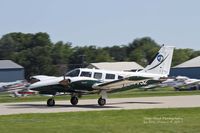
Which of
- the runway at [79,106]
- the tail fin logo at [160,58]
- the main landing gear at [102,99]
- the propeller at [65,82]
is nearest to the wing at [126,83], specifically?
the main landing gear at [102,99]

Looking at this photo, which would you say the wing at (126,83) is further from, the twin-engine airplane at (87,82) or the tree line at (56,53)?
the tree line at (56,53)

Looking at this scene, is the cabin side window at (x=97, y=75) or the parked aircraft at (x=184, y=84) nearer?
the cabin side window at (x=97, y=75)

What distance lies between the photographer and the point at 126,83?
35094 millimetres

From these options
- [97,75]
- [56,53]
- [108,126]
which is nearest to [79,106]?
[97,75]

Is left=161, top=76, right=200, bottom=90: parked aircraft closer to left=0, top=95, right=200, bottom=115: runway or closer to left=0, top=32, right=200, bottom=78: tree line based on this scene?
left=0, top=95, right=200, bottom=115: runway

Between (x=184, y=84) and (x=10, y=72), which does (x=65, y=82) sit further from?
(x=10, y=72)

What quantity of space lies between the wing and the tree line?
8622 cm

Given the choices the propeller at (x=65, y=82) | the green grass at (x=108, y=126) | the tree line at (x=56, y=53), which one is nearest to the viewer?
the green grass at (x=108, y=126)

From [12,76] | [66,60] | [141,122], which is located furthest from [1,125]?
[66,60]

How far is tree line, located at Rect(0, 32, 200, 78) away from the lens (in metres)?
128

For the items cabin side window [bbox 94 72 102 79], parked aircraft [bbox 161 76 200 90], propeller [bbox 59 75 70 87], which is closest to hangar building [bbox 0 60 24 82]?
parked aircraft [bbox 161 76 200 90]

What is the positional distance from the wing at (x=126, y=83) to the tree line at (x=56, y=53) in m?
86.2

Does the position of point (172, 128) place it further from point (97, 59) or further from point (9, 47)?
point (9, 47)

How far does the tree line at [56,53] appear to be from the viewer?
128 m
